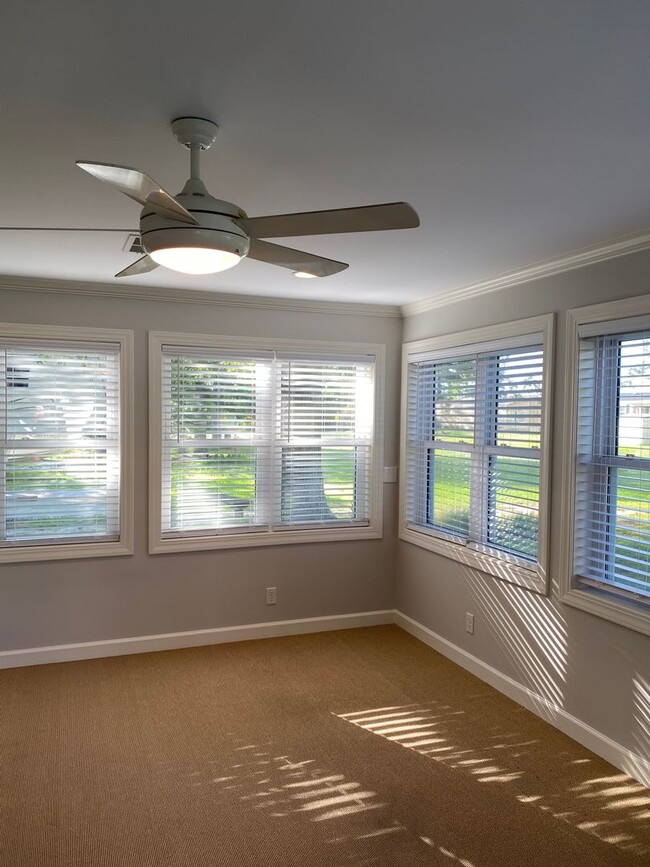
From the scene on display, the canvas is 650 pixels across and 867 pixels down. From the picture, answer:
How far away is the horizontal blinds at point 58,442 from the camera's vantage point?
418 cm

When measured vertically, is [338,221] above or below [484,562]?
above

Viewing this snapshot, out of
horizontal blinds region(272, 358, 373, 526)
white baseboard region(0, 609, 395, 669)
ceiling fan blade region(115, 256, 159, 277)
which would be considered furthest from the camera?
horizontal blinds region(272, 358, 373, 526)

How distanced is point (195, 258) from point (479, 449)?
2744 mm

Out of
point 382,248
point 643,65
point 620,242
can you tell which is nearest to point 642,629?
point 620,242

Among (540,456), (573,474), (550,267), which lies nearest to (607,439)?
(573,474)

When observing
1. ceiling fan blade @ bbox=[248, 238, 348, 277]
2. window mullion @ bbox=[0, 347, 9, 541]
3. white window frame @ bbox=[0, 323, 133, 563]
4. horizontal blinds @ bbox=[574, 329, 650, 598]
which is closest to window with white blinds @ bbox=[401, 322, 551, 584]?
horizontal blinds @ bbox=[574, 329, 650, 598]

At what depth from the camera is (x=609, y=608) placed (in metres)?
3.12

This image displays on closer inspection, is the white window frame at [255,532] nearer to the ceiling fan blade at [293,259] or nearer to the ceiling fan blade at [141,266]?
the ceiling fan blade at [141,266]

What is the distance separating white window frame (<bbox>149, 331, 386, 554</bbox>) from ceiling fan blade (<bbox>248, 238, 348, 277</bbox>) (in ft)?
7.78

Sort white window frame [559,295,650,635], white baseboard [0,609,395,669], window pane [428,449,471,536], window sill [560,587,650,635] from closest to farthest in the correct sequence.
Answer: window sill [560,587,650,635] < white window frame [559,295,650,635] < white baseboard [0,609,395,669] < window pane [428,449,471,536]

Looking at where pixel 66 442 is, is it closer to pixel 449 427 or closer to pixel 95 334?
pixel 95 334

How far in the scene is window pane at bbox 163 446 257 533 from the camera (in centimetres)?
456

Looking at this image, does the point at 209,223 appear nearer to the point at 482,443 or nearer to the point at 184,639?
the point at 482,443

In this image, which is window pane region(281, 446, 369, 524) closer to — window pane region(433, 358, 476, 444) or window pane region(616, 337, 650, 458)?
window pane region(433, 358, 476, 444)
